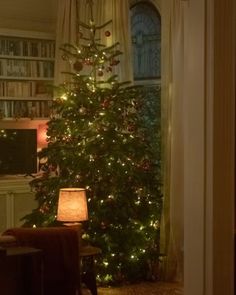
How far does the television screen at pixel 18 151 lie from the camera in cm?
736

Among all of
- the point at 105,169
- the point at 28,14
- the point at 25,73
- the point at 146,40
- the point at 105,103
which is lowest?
the point at 105,169

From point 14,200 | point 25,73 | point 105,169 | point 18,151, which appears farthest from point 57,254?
point 25,73

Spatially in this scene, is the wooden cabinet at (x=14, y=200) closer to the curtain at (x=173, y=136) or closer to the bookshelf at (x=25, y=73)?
the bookshelf at (x=25, y=73)

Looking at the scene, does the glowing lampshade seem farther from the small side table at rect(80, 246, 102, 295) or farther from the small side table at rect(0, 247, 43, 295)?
the small side table at rect(0, 247, 43, 295)

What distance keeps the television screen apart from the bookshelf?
216 millimetres

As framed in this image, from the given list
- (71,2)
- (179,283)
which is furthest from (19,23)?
(179,283)

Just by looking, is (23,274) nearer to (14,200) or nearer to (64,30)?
(14,200)

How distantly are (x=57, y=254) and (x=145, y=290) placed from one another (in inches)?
57.7

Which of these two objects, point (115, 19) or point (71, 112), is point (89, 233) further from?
point (115, 19)

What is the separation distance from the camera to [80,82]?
5977 millimetres

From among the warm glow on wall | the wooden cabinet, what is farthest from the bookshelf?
the wooden cabinet

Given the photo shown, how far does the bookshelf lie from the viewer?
7.46 metres

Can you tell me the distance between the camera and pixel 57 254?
4.73 meters

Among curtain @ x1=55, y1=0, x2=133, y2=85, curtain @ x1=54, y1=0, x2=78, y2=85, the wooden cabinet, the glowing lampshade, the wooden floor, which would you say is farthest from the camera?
curtain @ x1=54, y1=0, x2=78, y2=85
